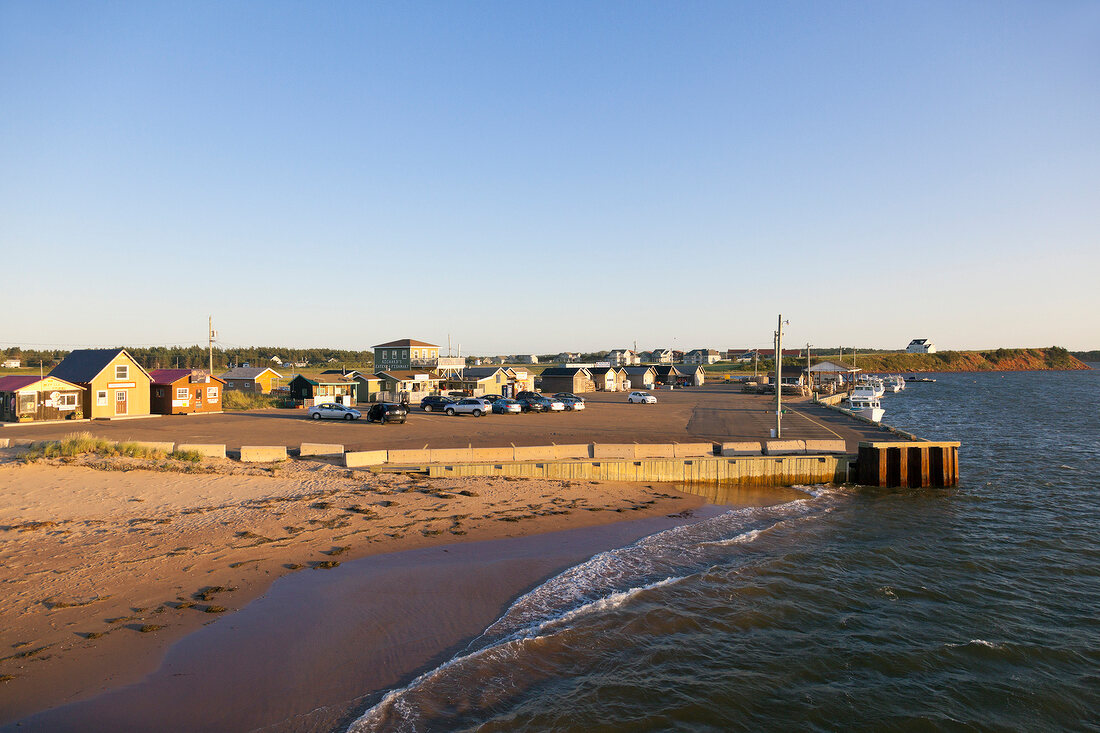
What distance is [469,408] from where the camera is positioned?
173 ft

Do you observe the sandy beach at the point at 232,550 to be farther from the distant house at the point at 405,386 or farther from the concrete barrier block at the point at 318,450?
the distant house at the point at 405,386

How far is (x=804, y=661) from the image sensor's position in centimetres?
1243

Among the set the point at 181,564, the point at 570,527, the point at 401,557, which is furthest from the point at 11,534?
the point at 570,527

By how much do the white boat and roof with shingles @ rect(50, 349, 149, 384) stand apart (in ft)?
205

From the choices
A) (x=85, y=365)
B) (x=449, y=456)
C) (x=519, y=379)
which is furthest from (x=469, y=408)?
(x=85, y=365)

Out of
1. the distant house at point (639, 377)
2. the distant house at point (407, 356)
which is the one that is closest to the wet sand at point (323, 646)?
the distant house at point (407, 356)

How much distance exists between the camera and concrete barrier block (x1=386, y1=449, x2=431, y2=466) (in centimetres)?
2775

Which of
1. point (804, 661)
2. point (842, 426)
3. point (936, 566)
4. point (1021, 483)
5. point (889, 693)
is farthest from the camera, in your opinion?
point (842, 426)

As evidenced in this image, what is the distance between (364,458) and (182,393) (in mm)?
35756

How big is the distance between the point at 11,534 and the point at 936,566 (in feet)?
88.9

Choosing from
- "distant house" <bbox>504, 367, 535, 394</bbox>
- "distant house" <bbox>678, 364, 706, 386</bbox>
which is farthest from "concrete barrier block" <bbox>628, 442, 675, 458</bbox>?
"distant house" <bbox>678, 364, 706, 386</bbox>

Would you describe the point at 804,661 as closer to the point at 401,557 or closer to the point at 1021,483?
the point at 401,557

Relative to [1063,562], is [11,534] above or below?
above

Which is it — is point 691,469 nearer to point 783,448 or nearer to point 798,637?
point 783,448
